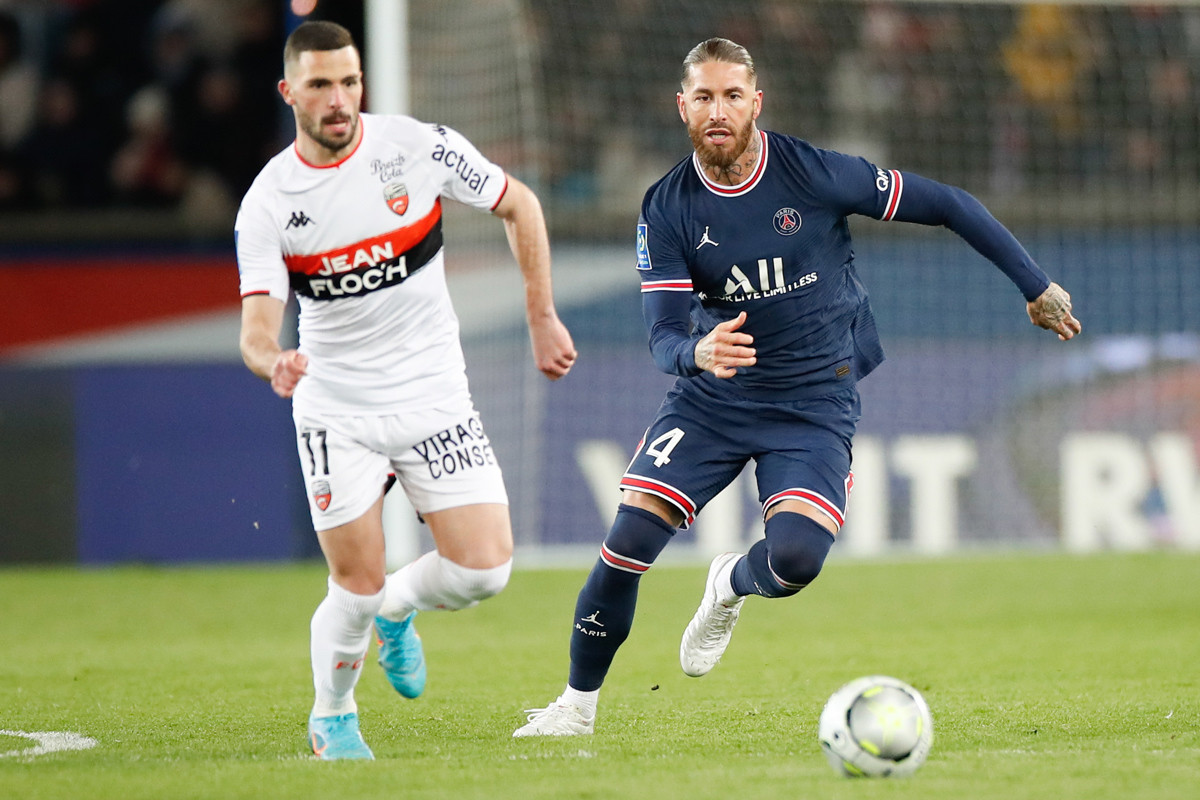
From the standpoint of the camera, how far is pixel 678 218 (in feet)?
18.0

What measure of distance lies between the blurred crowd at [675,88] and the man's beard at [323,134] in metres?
7.98

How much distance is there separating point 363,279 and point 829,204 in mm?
1649

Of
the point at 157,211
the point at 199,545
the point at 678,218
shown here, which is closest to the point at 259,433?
the point at 199,545

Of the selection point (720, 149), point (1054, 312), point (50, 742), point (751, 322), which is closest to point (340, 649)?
point (50, 742)

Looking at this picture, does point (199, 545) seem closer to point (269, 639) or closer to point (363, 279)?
point (269, 639)

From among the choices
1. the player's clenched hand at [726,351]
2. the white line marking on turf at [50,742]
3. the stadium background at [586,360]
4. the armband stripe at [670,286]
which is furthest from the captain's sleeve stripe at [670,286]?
the stadium background at [586,360]

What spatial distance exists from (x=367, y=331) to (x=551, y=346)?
576mm

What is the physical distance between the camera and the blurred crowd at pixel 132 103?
557 inches

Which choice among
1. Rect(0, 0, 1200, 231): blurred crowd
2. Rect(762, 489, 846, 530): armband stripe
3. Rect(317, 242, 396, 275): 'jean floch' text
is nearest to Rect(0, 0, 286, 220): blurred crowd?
Rect(0, 0, 1200, 231): blurred crowd

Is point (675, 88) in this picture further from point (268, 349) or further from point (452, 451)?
point (268, 349)

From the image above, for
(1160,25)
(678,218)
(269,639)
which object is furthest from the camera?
(1160,25)

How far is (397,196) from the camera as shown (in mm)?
5020

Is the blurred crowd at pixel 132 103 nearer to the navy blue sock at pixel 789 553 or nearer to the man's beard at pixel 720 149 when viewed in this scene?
the man's beard at pixel 720 149

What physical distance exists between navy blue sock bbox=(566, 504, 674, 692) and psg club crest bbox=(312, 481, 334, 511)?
3.19ft
